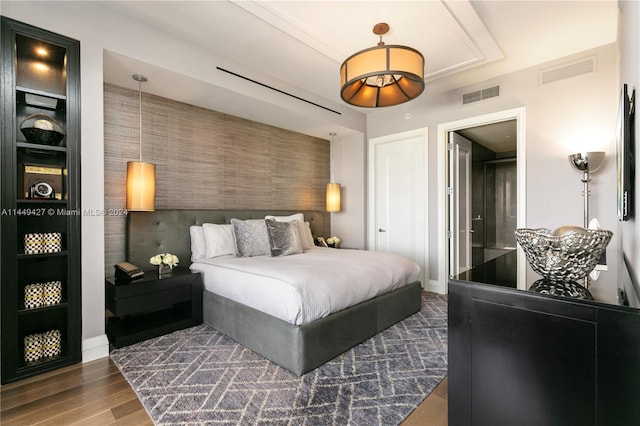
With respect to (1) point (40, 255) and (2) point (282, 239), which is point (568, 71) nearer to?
(2) point (282, 239)

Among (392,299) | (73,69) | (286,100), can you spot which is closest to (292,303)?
(392,299)

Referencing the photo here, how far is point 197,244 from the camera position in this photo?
3.31 metres

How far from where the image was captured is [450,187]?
13.3 feet

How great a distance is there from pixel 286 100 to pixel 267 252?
1.90 m

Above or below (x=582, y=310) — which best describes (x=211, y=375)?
below

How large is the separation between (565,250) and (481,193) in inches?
251

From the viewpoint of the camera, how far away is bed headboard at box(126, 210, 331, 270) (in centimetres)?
297

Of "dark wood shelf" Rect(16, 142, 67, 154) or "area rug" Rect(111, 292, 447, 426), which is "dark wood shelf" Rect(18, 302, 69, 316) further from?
"dark wood shelf" Rect(16, 142, 67, 154)

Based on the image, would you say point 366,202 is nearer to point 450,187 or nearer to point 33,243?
point 450,187

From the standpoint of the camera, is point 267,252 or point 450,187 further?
point 450,187

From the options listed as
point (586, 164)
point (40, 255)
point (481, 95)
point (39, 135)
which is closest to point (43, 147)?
point (39, 135)

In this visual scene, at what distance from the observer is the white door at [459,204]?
405 centimetres

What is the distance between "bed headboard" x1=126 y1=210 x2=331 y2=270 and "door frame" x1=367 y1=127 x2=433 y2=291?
2.23m

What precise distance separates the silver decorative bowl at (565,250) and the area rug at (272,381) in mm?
1123
